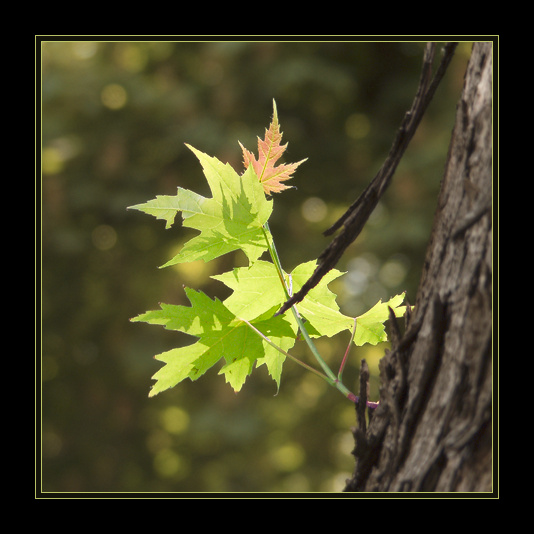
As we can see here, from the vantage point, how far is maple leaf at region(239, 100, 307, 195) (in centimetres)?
50

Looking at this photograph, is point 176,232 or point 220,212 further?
point 176,232

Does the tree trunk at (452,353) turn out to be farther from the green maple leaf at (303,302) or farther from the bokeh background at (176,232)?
the bokeh background at (176,232)

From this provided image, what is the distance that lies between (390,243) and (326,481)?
308 centimetres

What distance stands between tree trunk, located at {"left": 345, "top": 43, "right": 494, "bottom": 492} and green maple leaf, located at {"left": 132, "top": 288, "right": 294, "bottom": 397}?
11 centimetres

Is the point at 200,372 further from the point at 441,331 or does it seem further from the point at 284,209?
the point at 284,209

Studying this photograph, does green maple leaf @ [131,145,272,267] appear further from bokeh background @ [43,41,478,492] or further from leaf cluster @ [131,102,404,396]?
bokeh background @ [43,41,478,492]

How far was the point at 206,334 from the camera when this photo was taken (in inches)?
20.4

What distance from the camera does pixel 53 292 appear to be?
6.81 metres

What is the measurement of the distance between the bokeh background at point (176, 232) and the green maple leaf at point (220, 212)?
214 inches

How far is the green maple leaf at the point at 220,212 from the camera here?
49cm

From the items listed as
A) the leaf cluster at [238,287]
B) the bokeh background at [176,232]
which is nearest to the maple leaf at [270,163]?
the leaf cluster at [238,287]

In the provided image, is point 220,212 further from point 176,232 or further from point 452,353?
point 176,232

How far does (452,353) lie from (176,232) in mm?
6025

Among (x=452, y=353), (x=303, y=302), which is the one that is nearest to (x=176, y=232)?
(x=303, y=302)
